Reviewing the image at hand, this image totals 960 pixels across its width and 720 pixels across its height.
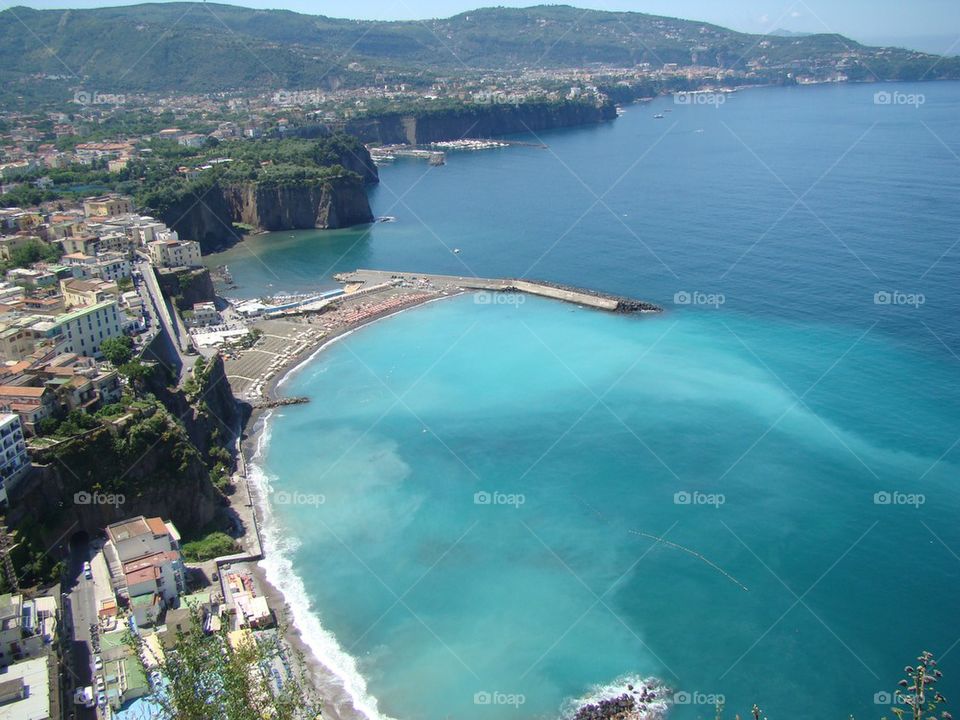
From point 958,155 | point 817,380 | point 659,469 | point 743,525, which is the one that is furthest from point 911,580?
point 958,155

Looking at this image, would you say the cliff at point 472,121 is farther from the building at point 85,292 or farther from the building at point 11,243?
the building at point 85,292

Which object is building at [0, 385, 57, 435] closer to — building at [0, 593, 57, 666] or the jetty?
building at [0, 593, 57, 666]

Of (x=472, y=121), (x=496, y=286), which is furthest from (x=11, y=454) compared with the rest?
(x=472, y=121)

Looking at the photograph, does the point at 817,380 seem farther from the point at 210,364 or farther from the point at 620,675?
the point at 210,364

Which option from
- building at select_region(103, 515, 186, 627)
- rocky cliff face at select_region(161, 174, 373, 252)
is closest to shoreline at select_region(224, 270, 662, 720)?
building at select_region(103, 515, 186, 627)

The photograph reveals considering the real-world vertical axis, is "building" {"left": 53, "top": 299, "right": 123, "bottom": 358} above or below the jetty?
above
